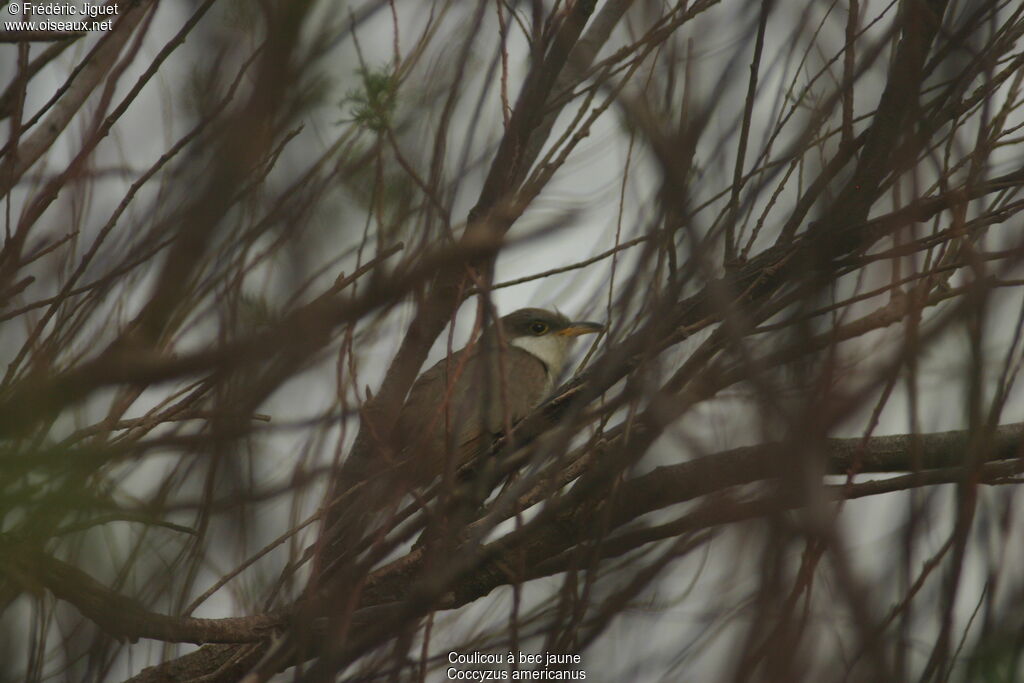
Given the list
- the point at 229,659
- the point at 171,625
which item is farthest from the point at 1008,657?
the point at 229,659

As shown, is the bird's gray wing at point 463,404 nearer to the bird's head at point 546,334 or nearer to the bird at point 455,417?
the bird at point 455,417

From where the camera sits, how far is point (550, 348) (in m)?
8.16

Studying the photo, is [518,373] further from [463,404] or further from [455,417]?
[463,404]

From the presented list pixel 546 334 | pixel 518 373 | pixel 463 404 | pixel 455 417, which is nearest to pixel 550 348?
pixel 546 334

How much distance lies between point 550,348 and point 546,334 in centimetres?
14

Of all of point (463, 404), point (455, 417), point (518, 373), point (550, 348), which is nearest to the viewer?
point (463, 404)

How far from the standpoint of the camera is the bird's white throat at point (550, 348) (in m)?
8.09

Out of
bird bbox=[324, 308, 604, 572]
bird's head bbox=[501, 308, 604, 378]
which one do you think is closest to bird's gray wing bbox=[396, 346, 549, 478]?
bird bbox=[324, 308, 604, 572]

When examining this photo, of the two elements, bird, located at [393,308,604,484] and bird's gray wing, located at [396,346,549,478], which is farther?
bird, located at [393,308,604,484]

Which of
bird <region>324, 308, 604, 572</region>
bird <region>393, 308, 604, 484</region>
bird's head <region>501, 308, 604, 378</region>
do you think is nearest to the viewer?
bird <region>324, 308, 604, 572</region>

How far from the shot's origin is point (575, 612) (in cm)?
226

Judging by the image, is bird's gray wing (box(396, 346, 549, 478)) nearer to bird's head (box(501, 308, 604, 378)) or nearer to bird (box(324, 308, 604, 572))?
bird (box(324, 308, 604, 572))

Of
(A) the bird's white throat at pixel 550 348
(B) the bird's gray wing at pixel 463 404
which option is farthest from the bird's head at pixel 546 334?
(B) the bird's gray wing at pixel 463 404

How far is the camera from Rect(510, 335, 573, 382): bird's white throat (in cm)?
809
